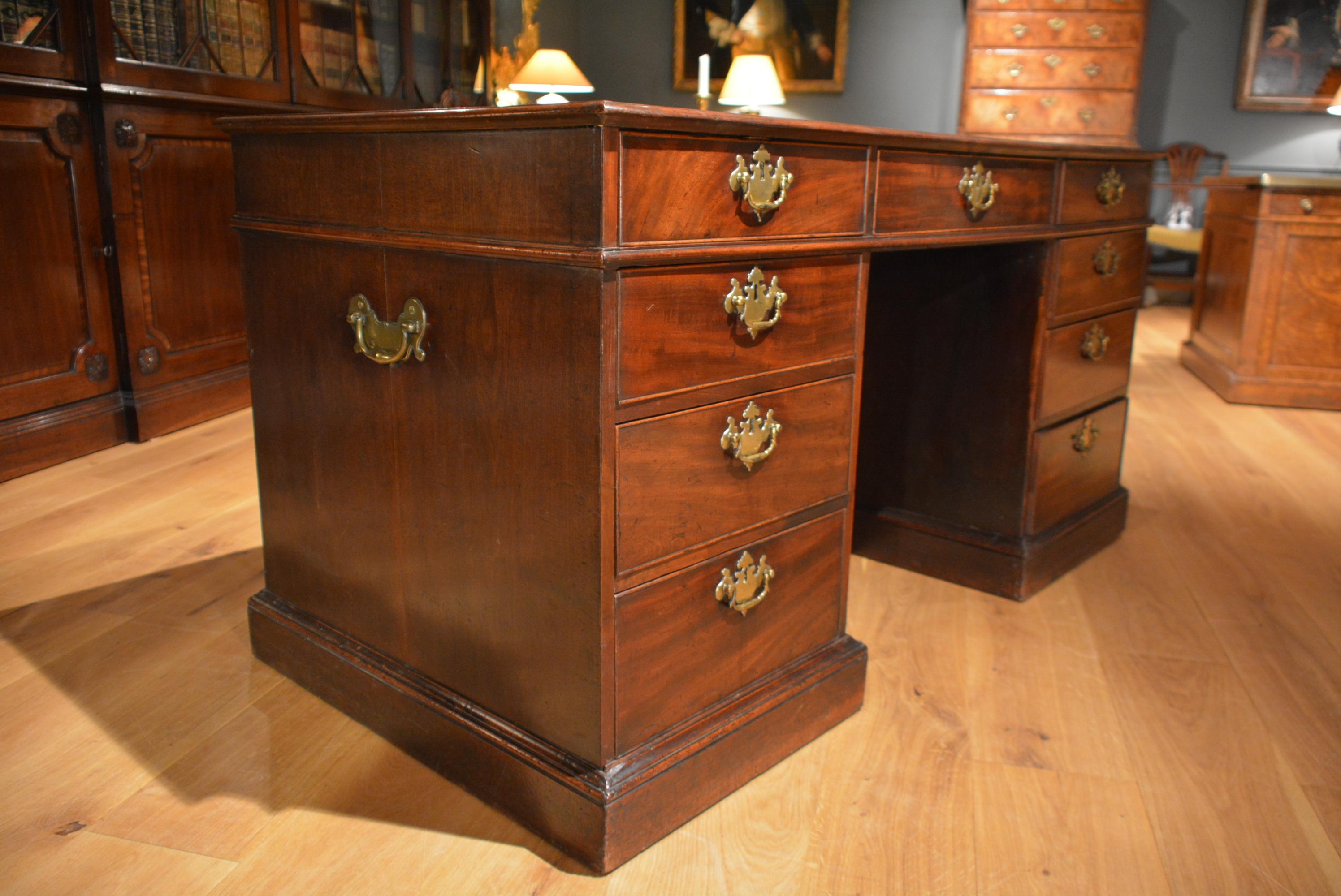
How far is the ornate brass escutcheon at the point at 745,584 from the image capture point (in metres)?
1.34

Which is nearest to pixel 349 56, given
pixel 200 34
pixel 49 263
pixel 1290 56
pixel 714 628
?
pixel 200 34

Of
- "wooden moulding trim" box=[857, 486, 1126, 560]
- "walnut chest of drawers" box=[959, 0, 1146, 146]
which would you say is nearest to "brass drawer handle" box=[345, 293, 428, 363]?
"wooden moulding trim" box=[857, 486, 1126, 560]

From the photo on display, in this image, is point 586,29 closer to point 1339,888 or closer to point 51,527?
point 51,527

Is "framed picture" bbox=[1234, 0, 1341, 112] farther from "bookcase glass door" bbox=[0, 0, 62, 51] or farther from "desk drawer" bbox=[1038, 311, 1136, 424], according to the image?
Result: "bookcase glass door" bbox=[0, 0, 62, 51]

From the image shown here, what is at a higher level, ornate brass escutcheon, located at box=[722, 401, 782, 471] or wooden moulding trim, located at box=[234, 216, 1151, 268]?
wooden moulding trim, located at box=[234, 216, 1151, 268]

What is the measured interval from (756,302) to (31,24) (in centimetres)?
229

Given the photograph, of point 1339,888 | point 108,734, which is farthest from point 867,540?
point 108,734

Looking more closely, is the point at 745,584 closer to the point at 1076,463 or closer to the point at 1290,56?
the point at 1076,463

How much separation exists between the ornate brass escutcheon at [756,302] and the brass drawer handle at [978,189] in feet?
1.70

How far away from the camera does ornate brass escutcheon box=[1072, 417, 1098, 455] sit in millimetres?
2189

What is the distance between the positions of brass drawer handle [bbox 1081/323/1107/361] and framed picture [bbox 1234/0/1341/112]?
5.42 m

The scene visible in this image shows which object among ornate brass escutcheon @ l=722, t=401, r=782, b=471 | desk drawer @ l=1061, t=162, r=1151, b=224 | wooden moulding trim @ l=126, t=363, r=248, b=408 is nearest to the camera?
ornate brass escutcheon @ l=722, t=401, r=782, b=471

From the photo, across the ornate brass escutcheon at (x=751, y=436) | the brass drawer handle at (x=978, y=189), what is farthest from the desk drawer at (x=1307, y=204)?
the ornate brass escutcheon at (x=751, y=436)

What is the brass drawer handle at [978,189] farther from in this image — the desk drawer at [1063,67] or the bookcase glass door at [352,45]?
the desk drawer at [1063,67]
